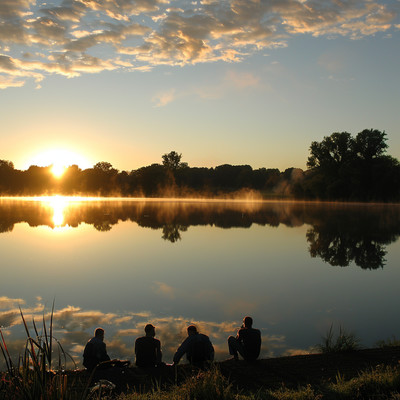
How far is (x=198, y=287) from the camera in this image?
19391mm

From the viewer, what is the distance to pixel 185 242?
34562mm

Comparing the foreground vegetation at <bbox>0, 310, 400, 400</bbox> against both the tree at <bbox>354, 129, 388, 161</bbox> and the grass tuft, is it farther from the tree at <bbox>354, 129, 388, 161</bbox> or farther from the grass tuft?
the tree at <bbox>354, 129, 388, 161</bbox>

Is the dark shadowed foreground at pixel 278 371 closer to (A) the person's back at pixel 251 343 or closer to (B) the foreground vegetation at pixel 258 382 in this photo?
(B) the foreground vegetation at pixel 258 382

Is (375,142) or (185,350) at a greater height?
(375,142)

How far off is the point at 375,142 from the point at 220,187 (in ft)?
271

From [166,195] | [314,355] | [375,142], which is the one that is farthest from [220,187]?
[314,355]

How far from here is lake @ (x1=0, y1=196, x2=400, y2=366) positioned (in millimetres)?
13016

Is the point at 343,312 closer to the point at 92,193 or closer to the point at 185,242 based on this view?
the point at 185,242

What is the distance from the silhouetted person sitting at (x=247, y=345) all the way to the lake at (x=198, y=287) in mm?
663

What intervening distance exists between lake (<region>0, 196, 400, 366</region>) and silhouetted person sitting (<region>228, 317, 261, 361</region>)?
66 cm

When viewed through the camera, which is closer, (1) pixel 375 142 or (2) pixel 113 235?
(2) pixel 113 235

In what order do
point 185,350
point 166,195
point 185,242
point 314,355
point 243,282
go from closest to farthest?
point 185,350 < point 314,355 < point 243,282 < point 185,242 < point 166,195

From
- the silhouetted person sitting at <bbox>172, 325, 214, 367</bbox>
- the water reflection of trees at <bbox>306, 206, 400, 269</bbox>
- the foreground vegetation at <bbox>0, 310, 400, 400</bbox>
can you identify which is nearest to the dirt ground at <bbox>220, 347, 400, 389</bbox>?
the foreground vegetation at <bbox>0, 310, 400, 400</bbox>

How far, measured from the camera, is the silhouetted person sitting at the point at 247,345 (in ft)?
33.6
